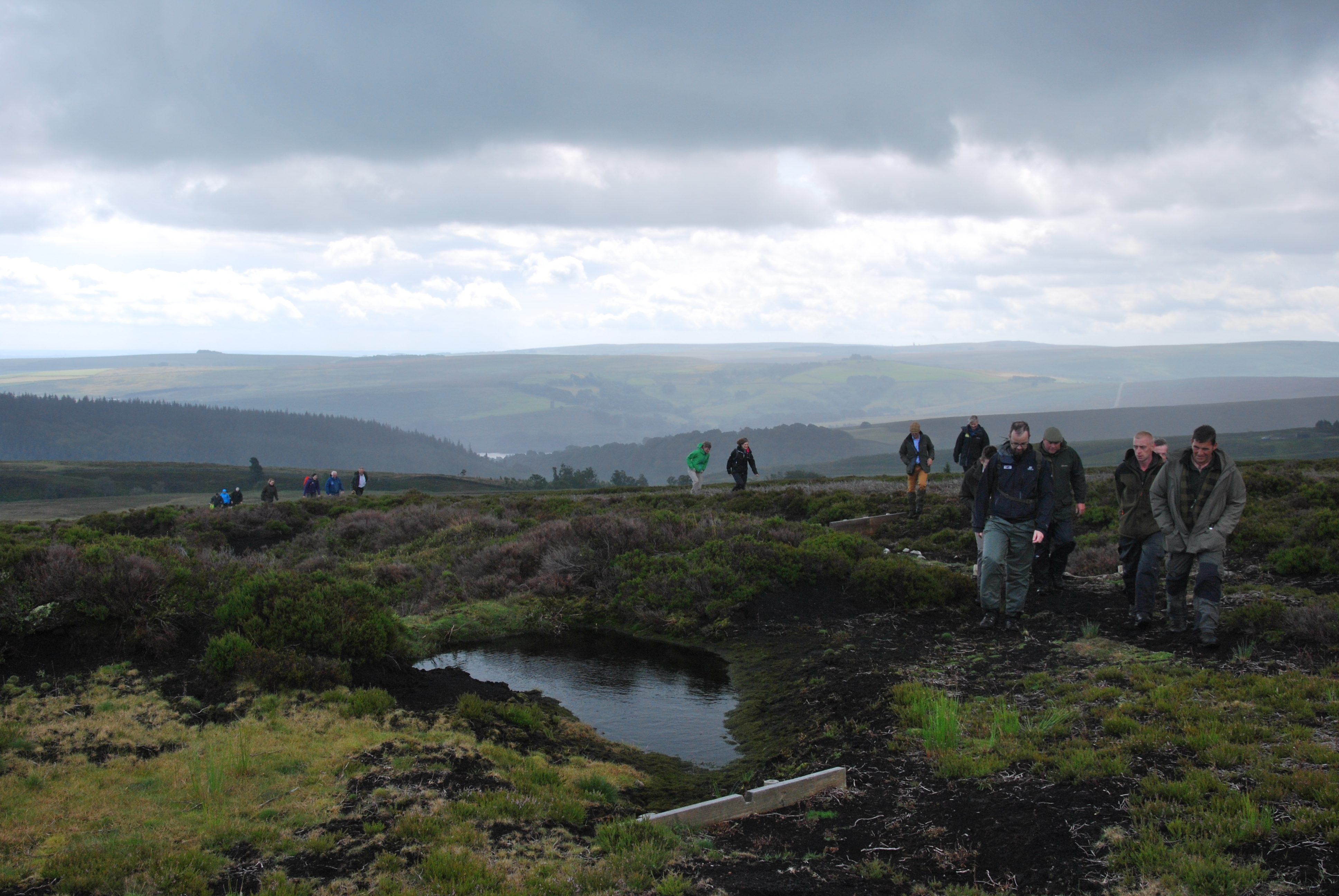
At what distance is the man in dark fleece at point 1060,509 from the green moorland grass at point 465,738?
121 cm

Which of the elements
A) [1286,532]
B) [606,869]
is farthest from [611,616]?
[1286,532]

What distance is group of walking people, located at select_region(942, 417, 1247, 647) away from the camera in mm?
8594

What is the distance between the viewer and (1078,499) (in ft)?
37.4

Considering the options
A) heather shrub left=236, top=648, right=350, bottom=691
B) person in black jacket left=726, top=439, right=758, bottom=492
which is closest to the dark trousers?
heather shrub left=236, top=648, right=350, bottom=691

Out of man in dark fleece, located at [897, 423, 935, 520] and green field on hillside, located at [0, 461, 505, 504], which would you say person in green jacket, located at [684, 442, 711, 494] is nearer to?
man in dark fleece, located at [897, 423, 935, 520]

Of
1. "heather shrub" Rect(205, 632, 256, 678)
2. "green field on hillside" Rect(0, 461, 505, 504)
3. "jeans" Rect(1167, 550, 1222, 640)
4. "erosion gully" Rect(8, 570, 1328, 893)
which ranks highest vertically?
"jeans" Rect(1167, 550, 1222, 640)

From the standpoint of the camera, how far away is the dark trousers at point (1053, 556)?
11844 millimetres

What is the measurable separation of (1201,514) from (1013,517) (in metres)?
1.99

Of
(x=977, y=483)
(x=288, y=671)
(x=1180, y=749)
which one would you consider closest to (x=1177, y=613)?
(x=1180, y=749)

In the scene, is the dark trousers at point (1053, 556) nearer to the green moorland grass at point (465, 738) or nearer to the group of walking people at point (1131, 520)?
the group of walking people at point (1131, 520)

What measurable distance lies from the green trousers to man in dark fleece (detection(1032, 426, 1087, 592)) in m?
1.10

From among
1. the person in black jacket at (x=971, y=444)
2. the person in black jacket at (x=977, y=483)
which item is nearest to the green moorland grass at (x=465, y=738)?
the person in black jacket at (x=977, y=483)

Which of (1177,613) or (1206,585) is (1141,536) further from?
(1206,585)

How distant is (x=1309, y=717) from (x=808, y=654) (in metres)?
5.46
